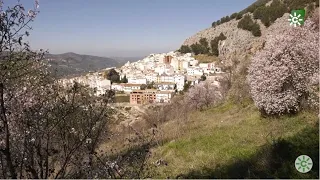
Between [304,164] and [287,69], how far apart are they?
423 cm

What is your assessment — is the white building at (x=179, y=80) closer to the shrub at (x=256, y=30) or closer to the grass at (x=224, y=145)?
the shrub at (x=256, y=30)

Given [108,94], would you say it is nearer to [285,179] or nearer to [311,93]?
[285,179]

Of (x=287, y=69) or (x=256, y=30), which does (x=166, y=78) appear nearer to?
(x=256, y=30)

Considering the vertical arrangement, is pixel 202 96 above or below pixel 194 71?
above

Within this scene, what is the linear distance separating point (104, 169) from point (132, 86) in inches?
3208

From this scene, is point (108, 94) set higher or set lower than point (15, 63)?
lower

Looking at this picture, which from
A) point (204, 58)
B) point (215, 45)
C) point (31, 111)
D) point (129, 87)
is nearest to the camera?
point (31, 111)

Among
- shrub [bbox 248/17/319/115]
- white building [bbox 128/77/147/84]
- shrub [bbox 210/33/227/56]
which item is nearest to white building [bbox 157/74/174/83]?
white building [bbox 128/77/147/84]

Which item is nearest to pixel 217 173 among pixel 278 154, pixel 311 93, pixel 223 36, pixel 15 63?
pixel 278 154

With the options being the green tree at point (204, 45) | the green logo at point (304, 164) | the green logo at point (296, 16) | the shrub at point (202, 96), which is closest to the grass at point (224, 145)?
the green logo at point (304, 164)

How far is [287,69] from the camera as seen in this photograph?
377 inches

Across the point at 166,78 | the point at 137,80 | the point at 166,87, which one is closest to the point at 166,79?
the point at 166,78

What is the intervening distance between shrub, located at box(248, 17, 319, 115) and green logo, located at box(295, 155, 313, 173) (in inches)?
136

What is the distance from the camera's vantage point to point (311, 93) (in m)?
9.48
